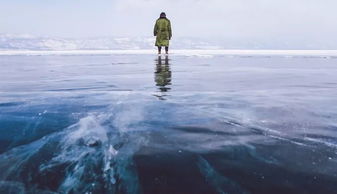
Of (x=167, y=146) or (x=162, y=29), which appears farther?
(x=162, y=29)

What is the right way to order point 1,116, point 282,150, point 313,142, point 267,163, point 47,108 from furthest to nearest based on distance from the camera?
1. point 47,108
2. point 1,116
3. point 313,142
4. point 282,150
5. point 267,163

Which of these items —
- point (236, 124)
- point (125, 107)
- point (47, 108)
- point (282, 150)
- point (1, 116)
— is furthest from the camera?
point (125, 107)

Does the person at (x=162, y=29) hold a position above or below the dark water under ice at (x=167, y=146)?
above

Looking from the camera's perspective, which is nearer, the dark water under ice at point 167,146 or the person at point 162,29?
the dark water under ice at point 167,146

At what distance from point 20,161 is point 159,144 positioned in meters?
1.13

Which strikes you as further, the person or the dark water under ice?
the person

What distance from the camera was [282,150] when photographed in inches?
110

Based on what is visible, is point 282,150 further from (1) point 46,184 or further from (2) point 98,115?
(2) point 98,115

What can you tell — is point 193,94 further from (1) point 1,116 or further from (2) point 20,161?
(2) point 20,161

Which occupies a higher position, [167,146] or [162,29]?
[162,29]

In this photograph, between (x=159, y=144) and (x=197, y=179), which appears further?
(x=159, y=144)

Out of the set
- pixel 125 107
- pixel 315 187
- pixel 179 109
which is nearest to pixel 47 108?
pixel 125 107

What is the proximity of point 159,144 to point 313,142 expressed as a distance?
138 cm

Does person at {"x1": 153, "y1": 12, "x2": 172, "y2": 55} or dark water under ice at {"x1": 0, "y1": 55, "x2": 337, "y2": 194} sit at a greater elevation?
person at {"x1": 153, "y1": 12, "x2": 172, "y2": 55}
